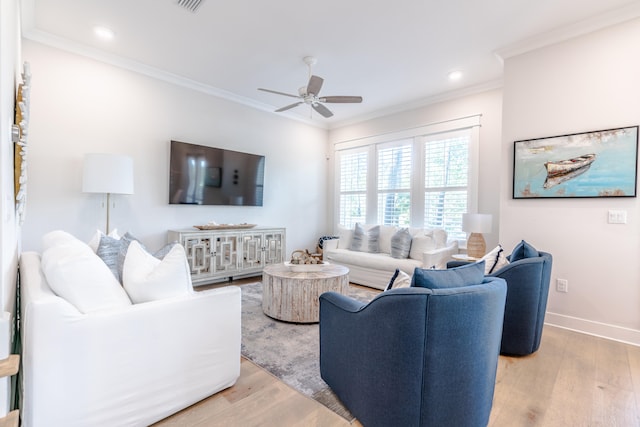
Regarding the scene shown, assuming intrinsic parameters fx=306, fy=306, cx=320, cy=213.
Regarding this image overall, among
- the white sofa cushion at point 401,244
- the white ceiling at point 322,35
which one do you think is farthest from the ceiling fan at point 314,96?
the white sofa cushion at point 401,244

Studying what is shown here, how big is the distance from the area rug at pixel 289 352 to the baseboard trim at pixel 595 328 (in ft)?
7.82

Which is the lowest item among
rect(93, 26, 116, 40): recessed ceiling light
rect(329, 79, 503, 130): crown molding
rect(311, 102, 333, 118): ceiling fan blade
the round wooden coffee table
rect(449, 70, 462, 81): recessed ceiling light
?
the round wooden coffee table

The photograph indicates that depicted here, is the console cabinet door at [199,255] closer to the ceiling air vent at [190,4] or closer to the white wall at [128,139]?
the white wall at [128,139]

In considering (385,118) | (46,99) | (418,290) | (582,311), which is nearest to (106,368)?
(418,290)

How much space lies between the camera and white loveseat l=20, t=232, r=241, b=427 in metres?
1.25

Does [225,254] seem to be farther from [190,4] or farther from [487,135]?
[487,135]

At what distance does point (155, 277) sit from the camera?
1.58 m

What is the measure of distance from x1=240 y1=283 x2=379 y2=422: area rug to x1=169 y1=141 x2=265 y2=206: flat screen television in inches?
74.4

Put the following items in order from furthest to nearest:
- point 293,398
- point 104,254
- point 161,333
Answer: point 104,254 < point 293,398 < point 161,333

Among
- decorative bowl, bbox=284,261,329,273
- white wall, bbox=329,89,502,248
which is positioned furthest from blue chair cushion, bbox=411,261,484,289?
white wall, bbox=329,89,502,248

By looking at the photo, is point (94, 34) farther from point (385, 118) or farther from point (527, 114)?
point (527, 114)

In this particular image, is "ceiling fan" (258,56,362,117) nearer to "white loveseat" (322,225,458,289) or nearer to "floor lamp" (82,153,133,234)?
"floor lamp" (82,153,133,234)

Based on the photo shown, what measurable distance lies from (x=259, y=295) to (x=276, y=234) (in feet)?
3.93

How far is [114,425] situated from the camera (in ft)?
4.69
